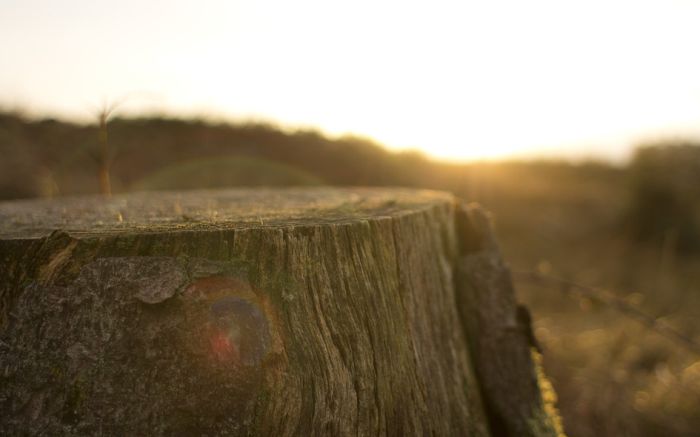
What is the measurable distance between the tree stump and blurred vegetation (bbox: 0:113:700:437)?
4.74 meters

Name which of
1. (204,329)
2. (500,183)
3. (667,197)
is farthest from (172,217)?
(500,183)

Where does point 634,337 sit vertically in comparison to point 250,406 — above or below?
below

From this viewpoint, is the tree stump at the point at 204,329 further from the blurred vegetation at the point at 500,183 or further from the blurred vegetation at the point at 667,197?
the blurred vegetation at the point at 667,197

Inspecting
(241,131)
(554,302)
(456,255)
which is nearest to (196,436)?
(456,255)

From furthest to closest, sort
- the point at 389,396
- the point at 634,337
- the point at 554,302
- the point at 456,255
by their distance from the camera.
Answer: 1. the point at 554,302
2. the point at 634,337
3. the point at 456,255
4. the point at 389,396

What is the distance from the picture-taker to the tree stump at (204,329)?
1.36m

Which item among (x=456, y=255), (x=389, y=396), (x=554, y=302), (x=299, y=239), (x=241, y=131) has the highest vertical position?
(x=241, y=131)

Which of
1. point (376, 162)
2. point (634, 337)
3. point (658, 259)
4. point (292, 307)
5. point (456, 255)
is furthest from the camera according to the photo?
point (376, 162)

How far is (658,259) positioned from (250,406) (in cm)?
1056

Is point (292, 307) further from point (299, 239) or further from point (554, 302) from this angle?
point (554, 302)

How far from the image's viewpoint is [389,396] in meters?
1.69

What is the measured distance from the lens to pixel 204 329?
139 cm

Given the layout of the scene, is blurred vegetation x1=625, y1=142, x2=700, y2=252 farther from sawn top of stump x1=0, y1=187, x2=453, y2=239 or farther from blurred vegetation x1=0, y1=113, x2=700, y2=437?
sawn top of stump x1=0, y1=187, x2=453, y2=239

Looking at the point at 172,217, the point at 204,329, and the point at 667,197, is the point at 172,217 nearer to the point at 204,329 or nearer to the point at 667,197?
the point at 204,329
